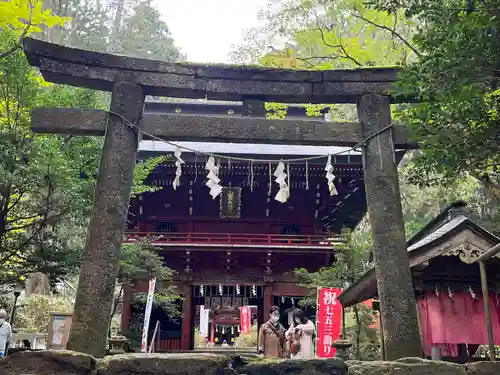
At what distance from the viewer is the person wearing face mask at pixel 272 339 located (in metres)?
7.53

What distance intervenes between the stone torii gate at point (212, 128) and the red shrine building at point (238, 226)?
19.0 ft

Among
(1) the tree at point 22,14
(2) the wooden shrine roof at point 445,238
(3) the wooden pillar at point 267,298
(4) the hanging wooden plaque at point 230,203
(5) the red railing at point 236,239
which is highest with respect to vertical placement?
(1) the tree at point 22,14

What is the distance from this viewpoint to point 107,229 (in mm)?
5340

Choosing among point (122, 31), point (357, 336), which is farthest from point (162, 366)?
point (122, 31)

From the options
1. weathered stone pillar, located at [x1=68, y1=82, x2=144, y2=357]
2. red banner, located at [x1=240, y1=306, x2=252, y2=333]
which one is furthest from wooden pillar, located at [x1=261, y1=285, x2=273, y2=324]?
weathered stone pillar, located at [x1=68, y1=82, x2=144, y2=357]

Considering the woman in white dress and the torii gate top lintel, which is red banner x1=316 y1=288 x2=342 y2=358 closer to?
the woman in white dress

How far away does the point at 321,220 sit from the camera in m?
13.7

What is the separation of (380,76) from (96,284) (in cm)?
469

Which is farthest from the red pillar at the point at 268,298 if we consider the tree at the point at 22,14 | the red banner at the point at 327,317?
the tree at the point at 22,14

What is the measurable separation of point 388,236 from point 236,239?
783 centimetres

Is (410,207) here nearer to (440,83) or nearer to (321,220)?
(321,220)

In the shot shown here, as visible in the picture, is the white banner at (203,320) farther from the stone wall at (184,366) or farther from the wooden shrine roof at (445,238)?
the stone wall at (184,366)

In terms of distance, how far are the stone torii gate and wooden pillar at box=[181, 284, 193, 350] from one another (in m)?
8.04

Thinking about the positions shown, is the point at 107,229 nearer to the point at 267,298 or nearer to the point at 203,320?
the point at 267,298
